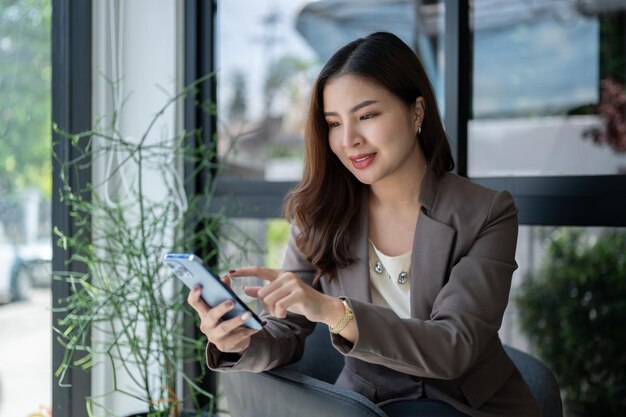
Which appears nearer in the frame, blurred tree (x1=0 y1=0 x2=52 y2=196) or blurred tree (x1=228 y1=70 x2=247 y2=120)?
blurred tree (x1=0 y1=0 x2=52 y2=196)

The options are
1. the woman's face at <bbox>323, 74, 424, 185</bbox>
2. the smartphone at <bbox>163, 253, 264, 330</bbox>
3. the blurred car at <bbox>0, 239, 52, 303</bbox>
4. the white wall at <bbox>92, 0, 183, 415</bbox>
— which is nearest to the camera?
the smartphone at <bbox>163, 253, 264, 330</bbox>

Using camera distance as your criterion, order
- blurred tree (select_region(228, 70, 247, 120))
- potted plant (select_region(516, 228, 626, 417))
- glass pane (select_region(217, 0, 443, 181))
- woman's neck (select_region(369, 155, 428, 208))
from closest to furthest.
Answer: woman's neck (select_region(369, 155, 428, 208))
potted plant (select_region(516, 228, 626, 417))
glass pane (select_region(217, 0, 443, 181))
blurred tree (select_region(228, 70, 247, 120))

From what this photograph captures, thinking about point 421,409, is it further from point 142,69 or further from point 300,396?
point 142,69

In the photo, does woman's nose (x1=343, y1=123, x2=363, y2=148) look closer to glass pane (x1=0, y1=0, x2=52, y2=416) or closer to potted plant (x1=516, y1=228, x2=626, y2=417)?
glass pane (x1=0, y1=0, x2=52, y2=416)

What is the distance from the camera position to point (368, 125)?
4.97 ft

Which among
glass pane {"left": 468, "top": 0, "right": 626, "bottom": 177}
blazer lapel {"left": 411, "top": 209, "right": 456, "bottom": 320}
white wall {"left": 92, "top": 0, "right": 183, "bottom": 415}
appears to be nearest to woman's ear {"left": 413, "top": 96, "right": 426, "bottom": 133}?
blazer lapel {"left": 411, "top": 209, "right": 456, "bottom": 320}

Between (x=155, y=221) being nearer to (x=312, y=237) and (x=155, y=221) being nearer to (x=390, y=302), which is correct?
(x=312, y=237)

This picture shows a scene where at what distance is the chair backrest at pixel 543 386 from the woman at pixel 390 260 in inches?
7.6

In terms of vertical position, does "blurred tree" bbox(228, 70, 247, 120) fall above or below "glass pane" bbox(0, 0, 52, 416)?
above

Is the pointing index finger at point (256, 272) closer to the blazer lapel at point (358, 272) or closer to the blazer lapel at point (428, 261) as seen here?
the blazer lapel at point (358, 272)

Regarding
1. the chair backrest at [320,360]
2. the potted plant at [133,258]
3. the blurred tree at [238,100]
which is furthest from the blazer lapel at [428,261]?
the blurred tree at [238,100]

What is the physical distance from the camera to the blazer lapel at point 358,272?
158 centimetres

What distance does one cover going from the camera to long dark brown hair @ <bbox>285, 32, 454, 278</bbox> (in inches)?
59.8

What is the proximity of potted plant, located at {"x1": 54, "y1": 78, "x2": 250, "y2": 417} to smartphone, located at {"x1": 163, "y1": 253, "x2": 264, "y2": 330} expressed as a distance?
665mm
